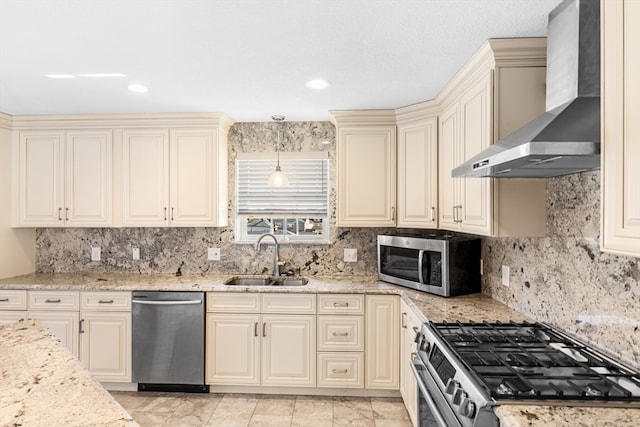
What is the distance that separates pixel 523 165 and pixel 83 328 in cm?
338

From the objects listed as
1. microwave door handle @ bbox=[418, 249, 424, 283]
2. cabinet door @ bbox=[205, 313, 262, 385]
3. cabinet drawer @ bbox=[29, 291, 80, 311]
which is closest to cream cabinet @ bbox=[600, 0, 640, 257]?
microwave door handle @ bbox=[418, 249, 424, 283]

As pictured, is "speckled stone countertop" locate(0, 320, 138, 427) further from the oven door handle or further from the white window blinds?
the white window blinds

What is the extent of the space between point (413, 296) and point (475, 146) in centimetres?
115

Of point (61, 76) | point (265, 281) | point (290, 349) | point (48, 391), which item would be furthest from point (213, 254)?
point (48, 391)

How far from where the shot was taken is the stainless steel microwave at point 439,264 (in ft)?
9.02

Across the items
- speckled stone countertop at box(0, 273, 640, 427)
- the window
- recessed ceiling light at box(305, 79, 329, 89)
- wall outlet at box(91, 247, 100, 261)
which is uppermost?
recessed ceiling light at box(305, 79, 329, 89)

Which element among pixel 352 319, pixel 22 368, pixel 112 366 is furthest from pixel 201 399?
pixel 22 368

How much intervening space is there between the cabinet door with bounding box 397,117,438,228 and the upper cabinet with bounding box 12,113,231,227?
1.61m

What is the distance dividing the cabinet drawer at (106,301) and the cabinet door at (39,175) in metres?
0.89

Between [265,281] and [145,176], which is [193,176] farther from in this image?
[265,281]

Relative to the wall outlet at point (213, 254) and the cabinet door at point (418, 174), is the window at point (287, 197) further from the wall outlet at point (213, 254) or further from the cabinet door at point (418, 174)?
the cabinet door at point (418, 174)

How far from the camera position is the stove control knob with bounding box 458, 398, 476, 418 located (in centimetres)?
128

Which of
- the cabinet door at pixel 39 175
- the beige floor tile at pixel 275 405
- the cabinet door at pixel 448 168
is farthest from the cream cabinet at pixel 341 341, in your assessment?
the cabinet door at pixel 39 175

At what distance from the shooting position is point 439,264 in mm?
2797
